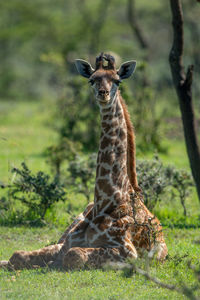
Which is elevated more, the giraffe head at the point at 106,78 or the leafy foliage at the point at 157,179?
the giraffe head at the point at 106,78

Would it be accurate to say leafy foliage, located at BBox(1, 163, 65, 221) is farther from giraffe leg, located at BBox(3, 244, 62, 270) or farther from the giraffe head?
the giraffe head

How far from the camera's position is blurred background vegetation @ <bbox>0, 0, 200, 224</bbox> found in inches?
500

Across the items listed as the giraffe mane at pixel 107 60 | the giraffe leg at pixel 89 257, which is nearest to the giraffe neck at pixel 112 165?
the giraffe mane at pixel 107 60

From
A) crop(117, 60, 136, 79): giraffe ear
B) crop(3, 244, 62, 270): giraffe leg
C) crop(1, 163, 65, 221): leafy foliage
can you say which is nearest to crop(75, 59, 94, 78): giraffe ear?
crop(117, 60, 136, 79): giraffe ear

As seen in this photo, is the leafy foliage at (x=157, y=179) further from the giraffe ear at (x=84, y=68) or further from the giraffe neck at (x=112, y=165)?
the giraffe ear at (x=84, y=68)

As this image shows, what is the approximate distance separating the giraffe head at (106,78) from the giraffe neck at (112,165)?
0.54 ft

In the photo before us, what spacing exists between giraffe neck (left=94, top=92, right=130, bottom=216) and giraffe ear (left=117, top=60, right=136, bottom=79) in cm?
37

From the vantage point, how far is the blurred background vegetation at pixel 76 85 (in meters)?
12.7

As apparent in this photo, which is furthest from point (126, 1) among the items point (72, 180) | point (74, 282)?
point (74, 282)

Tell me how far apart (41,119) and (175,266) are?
67.3ft

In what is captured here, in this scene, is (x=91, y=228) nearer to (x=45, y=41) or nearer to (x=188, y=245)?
(x=188, y=245)

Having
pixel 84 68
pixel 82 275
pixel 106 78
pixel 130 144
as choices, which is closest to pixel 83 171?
pixel 130 144

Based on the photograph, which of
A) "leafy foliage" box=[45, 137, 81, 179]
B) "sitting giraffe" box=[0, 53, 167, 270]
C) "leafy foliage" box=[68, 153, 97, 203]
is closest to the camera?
"sitting giraffe" box=[0, 53, 167, 270]

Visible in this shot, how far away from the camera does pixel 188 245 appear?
8164mm
